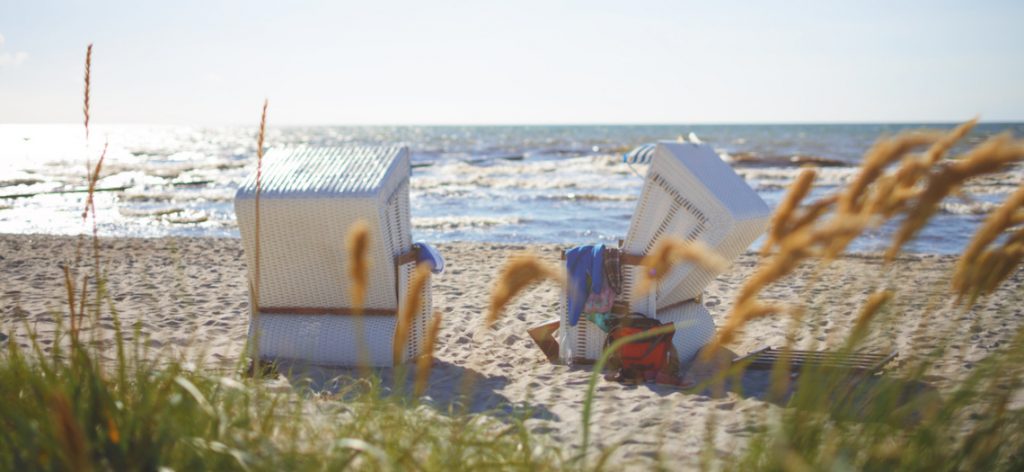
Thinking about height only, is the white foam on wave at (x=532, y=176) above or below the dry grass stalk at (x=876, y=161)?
below

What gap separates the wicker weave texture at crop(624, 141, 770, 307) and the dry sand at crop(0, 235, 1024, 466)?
63cm

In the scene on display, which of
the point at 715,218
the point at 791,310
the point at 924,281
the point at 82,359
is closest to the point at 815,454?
the point at 791,310

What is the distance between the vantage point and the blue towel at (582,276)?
5.12 metres

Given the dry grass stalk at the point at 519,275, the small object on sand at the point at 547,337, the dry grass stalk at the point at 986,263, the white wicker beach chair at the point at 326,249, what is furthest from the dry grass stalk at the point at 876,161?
the small object on sand at the point at 547,337

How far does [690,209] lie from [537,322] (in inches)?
71.2

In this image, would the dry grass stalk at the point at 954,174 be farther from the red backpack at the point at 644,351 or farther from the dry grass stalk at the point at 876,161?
the red backpack at the point at 644,351

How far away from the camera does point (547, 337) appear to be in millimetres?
5645

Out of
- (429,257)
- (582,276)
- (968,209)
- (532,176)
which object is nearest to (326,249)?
(429,257)

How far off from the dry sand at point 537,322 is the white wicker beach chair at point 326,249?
24cm

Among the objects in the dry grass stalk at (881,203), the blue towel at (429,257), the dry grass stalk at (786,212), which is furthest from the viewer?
the blue towel at (429,257)

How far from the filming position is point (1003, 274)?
2.23m

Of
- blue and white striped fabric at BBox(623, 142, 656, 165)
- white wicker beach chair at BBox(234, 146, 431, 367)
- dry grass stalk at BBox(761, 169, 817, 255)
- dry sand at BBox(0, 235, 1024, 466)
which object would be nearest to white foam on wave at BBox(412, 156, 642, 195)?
dry sand at BBox(0, 235, 1024, 466)

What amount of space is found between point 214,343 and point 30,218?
1148 centimetres

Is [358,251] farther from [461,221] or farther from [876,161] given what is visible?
Result: [461,221]
